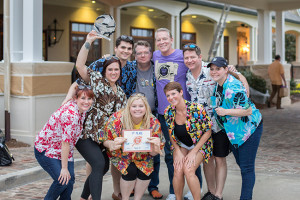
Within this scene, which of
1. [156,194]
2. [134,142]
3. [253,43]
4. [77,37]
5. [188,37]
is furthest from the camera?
[253,43]

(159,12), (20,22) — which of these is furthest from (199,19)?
(20,22)

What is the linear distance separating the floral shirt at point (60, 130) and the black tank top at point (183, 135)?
99cm

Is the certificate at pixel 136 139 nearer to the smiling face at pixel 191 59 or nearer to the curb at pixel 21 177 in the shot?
the smiling face at pixel 191 59

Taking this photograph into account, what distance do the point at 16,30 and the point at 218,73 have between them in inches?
210

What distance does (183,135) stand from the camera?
4375mm

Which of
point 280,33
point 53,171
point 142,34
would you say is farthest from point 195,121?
point 142,34

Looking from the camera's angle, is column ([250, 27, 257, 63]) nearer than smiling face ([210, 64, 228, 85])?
No

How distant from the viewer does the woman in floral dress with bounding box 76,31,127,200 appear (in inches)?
163

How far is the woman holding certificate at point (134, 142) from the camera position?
4137mm

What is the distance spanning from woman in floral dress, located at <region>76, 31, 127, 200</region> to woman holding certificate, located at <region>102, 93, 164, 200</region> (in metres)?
0.11

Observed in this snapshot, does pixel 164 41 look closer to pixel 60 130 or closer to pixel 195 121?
pixel 195 121

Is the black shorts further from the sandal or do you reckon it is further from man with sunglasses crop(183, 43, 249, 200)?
the sandal

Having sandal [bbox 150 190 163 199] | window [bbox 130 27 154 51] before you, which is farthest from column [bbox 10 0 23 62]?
window [bbox 130 27 154 51]

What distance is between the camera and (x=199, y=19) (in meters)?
20.8
